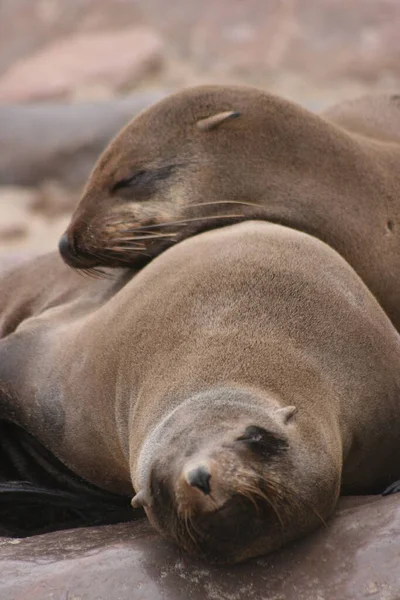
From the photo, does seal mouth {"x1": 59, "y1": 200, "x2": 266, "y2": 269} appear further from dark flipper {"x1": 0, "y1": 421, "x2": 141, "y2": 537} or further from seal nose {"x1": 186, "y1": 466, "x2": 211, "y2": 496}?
seal nose {"x1": 186, "y1": 466, "x2": 211, "y2": 496}

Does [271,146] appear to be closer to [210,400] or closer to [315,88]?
[210,400]

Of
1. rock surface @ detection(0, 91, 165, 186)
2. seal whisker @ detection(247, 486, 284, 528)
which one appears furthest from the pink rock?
seal whisker @ detection(247, 486, 284, 528)

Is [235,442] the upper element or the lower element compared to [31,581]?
upper

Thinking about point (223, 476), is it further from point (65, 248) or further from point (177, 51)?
point (177, 51)

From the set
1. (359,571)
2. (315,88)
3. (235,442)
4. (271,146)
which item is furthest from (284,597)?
(315,88)

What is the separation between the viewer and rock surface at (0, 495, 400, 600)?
2.95m

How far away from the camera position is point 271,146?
14.9ft

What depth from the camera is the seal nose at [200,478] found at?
268 cm

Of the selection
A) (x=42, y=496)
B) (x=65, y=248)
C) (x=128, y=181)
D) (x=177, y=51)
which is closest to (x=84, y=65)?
(x=177, y=51)

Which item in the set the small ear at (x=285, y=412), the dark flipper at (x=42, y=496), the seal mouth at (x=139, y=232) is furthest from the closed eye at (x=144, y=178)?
the small ear at (x=285, y=412)

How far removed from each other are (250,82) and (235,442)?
34.2 feet

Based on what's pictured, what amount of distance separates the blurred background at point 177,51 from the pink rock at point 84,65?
14mm

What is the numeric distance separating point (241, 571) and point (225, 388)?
44 centimetres

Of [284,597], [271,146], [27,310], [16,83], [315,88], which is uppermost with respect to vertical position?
[16,83]
